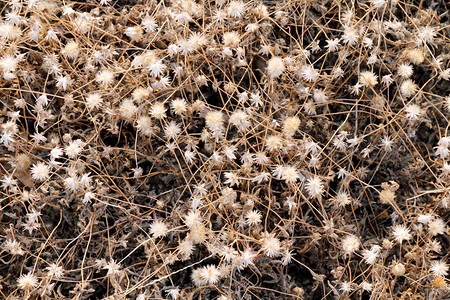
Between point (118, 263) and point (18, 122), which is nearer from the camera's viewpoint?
point (118, 263)

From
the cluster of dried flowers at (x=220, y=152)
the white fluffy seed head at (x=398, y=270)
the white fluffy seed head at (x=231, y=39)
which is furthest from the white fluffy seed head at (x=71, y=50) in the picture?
the white fluffy seed head at (x=398, y=270)

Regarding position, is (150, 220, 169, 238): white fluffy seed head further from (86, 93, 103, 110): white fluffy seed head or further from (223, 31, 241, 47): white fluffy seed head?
(223, 31, 241, 47): white fluffy seed head

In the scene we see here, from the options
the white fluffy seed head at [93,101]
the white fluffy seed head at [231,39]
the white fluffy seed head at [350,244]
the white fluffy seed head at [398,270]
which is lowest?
the white fluffy seed head at [398,270]

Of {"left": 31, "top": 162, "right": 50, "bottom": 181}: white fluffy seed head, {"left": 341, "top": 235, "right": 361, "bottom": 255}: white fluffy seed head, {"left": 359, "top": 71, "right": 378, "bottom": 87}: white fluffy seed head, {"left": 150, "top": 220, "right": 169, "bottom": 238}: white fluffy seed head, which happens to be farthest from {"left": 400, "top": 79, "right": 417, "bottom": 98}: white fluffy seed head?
Answer: {"left": 31, "top": 162, "right": 50, "bottom": 181}: white fluffy seed head

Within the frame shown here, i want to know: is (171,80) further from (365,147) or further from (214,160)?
(365,147)

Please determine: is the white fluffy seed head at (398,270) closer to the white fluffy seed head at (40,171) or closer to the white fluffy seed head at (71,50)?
the white fluffy seed head at (40,171)

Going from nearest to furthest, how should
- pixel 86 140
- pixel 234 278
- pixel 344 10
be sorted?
1. pixel 234 278
2. pixel 86 140
3. pixel 344 10

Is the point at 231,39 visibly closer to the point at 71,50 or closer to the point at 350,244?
the point at 71,50

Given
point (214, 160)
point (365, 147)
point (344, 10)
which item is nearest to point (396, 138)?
point (365, 147)
